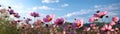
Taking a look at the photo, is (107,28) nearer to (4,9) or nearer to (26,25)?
(26,25)

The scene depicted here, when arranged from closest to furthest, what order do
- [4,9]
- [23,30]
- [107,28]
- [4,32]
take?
[107,28], [4,32], [23,30], [4,9]

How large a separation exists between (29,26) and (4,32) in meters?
1.13

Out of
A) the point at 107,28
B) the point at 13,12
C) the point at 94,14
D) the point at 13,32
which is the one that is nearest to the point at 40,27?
the point at 13,12

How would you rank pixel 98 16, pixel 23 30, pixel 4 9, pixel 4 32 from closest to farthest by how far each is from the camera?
pixel 98 16
pixel 4 32
pixel 23 30
pixel 4 9

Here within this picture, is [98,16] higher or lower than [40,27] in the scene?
higher

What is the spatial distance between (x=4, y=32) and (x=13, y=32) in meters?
0.24

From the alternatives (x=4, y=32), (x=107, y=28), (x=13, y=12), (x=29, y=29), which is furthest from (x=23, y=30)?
(x=107, y=28)

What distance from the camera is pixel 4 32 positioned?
478 centimetres

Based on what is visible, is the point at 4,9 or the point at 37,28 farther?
the point at 4,9

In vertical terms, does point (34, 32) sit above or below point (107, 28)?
below

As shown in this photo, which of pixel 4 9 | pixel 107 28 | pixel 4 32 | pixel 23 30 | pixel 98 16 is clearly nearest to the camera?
pixel 107 28

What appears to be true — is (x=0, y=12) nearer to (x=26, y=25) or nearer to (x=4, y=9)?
(x=4, y=9)

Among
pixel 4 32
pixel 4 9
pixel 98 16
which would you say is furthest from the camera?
pixel 4 9

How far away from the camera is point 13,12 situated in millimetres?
5961
